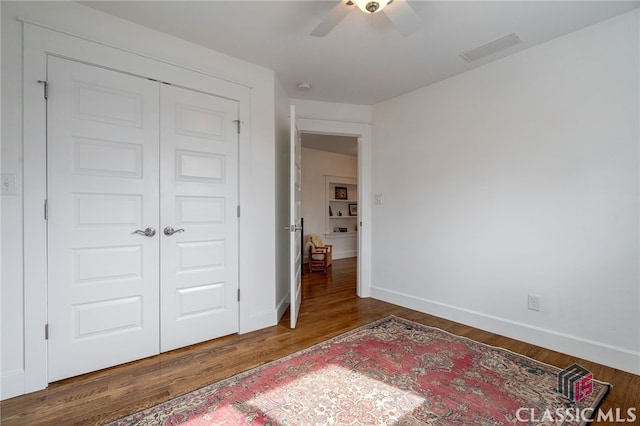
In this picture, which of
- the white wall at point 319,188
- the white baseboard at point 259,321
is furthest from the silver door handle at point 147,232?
the white wall at point 319,188

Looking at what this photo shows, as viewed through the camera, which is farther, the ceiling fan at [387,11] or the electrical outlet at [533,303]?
the electrical outlet at [533,303]

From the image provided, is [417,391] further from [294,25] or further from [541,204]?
[294,25]

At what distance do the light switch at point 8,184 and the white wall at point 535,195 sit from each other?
333cm

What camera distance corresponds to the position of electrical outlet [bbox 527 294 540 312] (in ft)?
7.89

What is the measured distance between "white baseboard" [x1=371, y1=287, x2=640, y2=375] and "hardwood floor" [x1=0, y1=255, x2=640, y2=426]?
65mm

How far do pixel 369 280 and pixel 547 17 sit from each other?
9.97ft

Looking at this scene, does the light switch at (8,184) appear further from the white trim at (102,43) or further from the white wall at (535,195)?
the white wall at (535,195)

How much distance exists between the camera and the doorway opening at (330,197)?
5.92 meters

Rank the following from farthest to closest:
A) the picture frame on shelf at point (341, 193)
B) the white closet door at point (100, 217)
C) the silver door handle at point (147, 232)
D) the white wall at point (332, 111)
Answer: the picture frame on shelf at point (341, 193), the white wall at point (332, 111), the silver door handle at point (147, 232), the white closet door at point (100, 217)

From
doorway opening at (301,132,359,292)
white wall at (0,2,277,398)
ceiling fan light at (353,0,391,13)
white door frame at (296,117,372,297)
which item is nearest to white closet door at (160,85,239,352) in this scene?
white wall at (0,2,277,398)

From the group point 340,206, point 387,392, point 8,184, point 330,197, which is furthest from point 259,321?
point 340,206

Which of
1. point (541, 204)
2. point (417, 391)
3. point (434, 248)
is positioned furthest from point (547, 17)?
point (417, 391)

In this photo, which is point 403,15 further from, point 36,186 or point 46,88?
point 36,186

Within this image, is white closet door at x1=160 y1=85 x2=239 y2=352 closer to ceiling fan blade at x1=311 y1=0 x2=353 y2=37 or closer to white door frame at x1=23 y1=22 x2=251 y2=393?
white door frame at x1=23 y1=22 x2=251 y2=393
